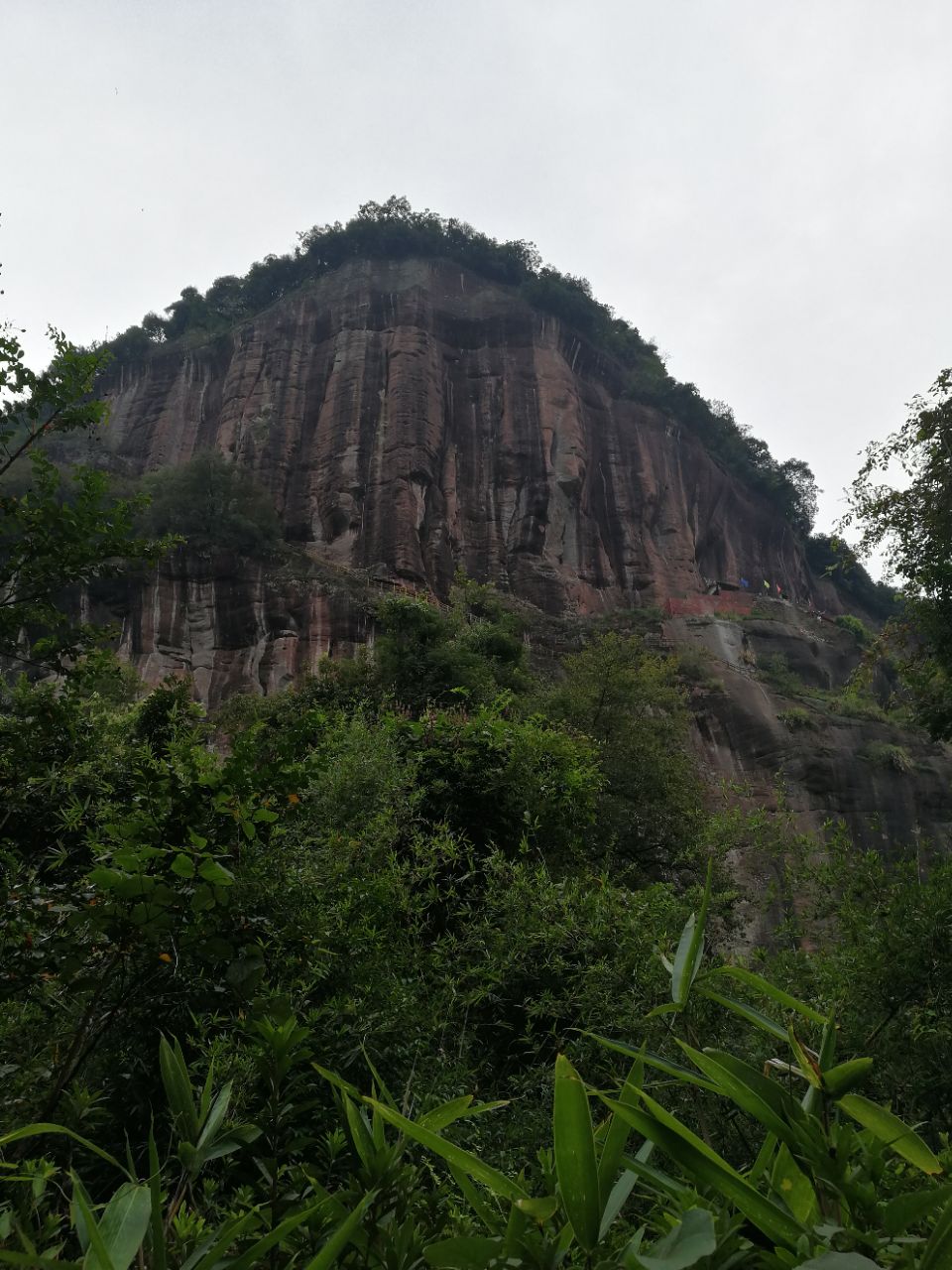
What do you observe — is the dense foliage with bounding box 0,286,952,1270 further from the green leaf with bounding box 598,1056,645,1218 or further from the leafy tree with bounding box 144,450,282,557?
the leafy tree with bounding box 144,450,282,557

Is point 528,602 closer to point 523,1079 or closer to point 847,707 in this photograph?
point 847,707

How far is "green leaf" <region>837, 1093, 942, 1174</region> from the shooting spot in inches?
31.3

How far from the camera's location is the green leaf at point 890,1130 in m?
0.80

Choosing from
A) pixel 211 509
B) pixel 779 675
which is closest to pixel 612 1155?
pixel 211 509

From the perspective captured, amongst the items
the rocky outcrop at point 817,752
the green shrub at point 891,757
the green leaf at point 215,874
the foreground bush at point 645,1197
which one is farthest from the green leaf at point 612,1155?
the green shrub at point 891,757

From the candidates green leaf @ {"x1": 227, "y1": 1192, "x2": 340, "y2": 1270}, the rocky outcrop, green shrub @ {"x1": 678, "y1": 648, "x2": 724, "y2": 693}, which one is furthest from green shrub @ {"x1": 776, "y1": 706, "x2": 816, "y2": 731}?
green leaf @ {"x1": 227, "y1": 1192, "x2": 340, "y2": 1270}

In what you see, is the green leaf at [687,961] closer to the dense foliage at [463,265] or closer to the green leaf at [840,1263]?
the green leaf at [840,1263]

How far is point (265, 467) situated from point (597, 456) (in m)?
13.4

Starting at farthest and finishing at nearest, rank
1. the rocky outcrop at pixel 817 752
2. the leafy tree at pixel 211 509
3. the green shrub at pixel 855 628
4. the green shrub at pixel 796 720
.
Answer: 1. the green shrub at pixel 855 628
2. the leafy tree at pixel 211 509
3. the green shrub at pixel 796 720
4. the rocky outcrop at pixel 817 752

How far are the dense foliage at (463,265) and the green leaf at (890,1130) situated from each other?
36.9m

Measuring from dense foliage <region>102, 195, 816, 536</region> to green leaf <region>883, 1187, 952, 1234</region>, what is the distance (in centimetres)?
3703

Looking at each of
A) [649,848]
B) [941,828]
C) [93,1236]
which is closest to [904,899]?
[93,1236]

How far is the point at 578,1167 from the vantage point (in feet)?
2.41

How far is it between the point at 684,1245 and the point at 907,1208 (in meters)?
0.24
